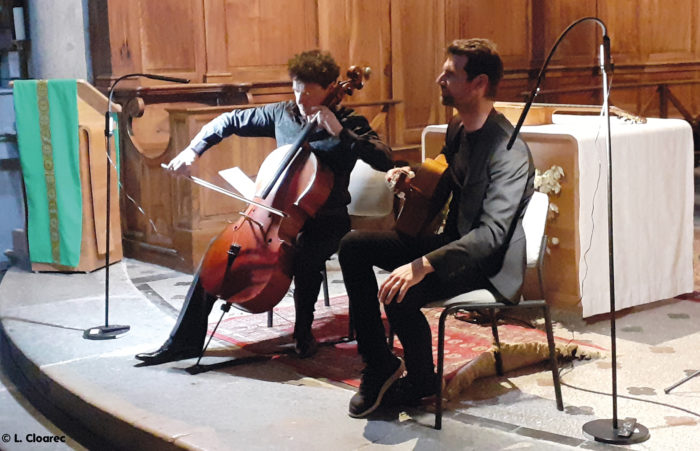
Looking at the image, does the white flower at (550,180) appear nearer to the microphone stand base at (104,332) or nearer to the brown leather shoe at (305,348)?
the brown leather shoe at (305,348)

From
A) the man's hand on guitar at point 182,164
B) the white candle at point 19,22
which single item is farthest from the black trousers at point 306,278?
the white candle at point 19,22

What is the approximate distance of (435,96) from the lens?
277 inches

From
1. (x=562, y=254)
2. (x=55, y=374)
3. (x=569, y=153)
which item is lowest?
(x=55, y=374)

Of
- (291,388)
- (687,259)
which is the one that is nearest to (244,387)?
(291,388)

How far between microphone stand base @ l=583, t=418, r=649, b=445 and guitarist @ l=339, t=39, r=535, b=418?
0.45 meters

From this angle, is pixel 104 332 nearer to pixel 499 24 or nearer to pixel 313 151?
pixel 313 151

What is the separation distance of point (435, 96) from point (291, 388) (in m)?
4.07

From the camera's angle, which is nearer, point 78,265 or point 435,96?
point 78,265

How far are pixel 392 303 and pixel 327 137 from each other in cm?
109

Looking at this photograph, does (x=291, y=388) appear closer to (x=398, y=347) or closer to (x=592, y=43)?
(x=398, y=347)

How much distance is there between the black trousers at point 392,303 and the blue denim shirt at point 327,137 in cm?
50

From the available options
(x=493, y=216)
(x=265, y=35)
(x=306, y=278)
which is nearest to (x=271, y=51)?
(x=265, y=35)

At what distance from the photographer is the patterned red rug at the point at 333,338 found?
362 cm

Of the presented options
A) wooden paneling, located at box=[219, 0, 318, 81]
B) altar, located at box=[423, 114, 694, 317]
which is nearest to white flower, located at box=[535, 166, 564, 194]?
altar, located at box=[423, 114, 694, 317]
